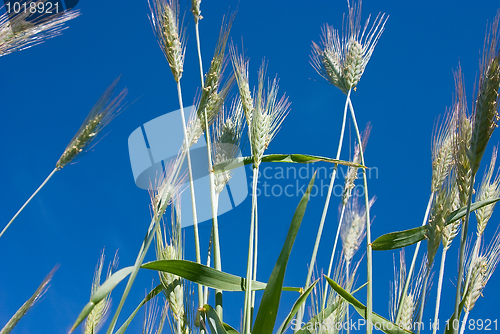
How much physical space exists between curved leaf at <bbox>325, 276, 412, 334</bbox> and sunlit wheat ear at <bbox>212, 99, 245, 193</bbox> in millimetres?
→ 523

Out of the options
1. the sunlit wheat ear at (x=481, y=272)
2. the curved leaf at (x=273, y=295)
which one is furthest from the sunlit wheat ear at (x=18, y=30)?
the sunlit wheat ear at (x=481, y=272)

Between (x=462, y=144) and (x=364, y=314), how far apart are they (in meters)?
0.56

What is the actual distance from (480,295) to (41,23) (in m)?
2.19

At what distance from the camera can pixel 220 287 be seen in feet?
3.25

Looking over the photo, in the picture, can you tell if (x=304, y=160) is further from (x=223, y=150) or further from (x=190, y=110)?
(x=190, y=110)

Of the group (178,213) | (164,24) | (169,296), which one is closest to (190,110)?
(164,24)

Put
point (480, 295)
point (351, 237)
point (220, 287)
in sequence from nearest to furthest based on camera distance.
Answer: point (220, 287)
point (480, 295)
point (351, 237)

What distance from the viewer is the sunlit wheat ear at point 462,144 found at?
918 millimetres

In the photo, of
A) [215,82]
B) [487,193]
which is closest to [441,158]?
[487,193]

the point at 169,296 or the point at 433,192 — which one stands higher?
the point at 433,192

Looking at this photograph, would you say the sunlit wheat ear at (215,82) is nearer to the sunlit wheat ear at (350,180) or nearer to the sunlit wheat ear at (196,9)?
the sunlit wheat ear at (196,9)

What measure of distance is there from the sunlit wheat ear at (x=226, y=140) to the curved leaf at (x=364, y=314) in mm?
523

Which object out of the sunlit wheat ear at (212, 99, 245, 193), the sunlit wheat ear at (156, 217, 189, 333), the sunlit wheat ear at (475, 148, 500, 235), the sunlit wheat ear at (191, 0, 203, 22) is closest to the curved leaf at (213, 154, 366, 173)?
the sunlit wheat ear at (212, 99, 245, 193)

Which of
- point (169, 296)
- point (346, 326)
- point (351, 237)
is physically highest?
point (351, 237)
